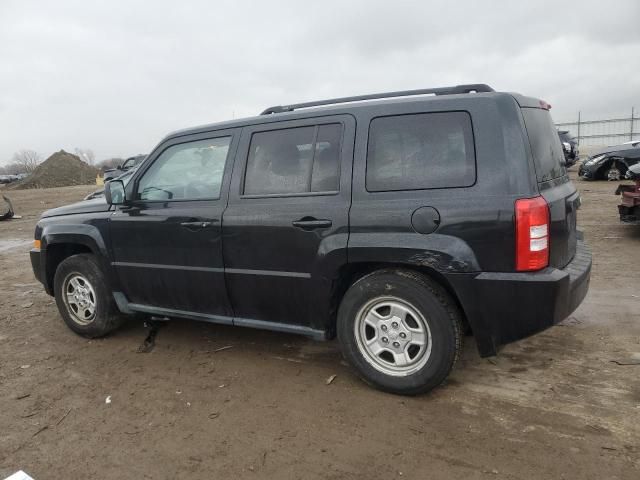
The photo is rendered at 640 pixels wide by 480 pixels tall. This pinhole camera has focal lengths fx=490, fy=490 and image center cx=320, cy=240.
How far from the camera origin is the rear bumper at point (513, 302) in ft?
9.10

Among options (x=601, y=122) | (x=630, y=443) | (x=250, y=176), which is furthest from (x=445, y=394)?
(x=601, y=122)

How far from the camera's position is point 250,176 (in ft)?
11.8

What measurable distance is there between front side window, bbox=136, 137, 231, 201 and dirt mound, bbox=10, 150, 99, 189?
36.3 m

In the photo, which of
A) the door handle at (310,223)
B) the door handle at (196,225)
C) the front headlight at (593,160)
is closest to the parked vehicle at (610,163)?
the front headlight at (593,160)

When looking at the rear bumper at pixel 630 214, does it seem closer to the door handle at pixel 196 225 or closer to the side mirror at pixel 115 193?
the door handle at pixel 196 225

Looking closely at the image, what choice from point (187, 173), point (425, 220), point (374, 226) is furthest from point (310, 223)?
point (187, 173)

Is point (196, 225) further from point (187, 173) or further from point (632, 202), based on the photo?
point (632, 202)

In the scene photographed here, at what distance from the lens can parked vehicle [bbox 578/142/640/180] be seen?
14520 mm

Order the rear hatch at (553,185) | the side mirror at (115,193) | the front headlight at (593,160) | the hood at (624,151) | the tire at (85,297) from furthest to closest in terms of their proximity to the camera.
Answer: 1. the front headlight at (593,160)
2. the hood at (624,151)
3. the tire at (85,297)
4. the side mirror at (115,193)
5. the rear hatch at (553,185)

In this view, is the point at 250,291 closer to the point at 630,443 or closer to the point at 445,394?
the point at 445,394

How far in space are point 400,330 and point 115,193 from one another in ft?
8.57

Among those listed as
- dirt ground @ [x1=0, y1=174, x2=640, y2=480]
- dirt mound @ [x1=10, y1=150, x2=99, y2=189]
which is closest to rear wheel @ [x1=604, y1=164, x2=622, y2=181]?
dirt ground @ [x1=0, y1=174, x2=640, y2=480]

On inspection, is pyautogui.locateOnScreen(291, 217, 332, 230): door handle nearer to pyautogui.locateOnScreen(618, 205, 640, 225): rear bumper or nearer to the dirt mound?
pyautogui.locateOnScreen(618, 205, 640, 225): rear bumper

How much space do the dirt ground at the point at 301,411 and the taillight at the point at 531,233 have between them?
3.03 feet
